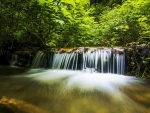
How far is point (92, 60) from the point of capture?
600cm

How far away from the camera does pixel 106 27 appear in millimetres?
8109

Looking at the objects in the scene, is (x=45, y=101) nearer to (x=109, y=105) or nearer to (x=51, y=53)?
(x=109, y=105)

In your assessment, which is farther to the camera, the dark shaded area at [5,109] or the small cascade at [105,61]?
the small cascade at [105,61]

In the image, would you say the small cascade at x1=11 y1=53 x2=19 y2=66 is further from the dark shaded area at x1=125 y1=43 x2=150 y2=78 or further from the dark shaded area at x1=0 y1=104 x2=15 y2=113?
the dark shaded area at x1=0 y1=104 x2=15 y2=113

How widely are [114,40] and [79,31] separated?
6.90ft

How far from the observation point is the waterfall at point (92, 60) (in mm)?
5645

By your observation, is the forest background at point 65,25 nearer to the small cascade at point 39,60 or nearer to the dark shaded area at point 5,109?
the small cascade at point 39,60

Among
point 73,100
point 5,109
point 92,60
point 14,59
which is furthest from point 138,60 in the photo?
point 14,59

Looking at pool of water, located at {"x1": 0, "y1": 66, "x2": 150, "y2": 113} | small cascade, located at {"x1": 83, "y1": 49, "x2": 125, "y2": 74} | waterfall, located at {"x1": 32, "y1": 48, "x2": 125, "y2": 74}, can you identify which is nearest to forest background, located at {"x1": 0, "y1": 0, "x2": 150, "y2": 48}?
waterfall, located at {"x1": 32, "y1": 48, "x2": 125, "y2": 74}

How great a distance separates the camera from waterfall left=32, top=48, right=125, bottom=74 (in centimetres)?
564

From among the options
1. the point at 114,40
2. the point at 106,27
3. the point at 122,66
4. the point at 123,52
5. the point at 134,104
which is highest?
the point at 106,27

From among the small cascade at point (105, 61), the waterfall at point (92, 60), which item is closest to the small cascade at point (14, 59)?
the waterfall at point (92, 60)

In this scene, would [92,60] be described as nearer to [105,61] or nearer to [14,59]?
[105,61]

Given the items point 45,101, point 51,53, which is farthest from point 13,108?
point 51,53
